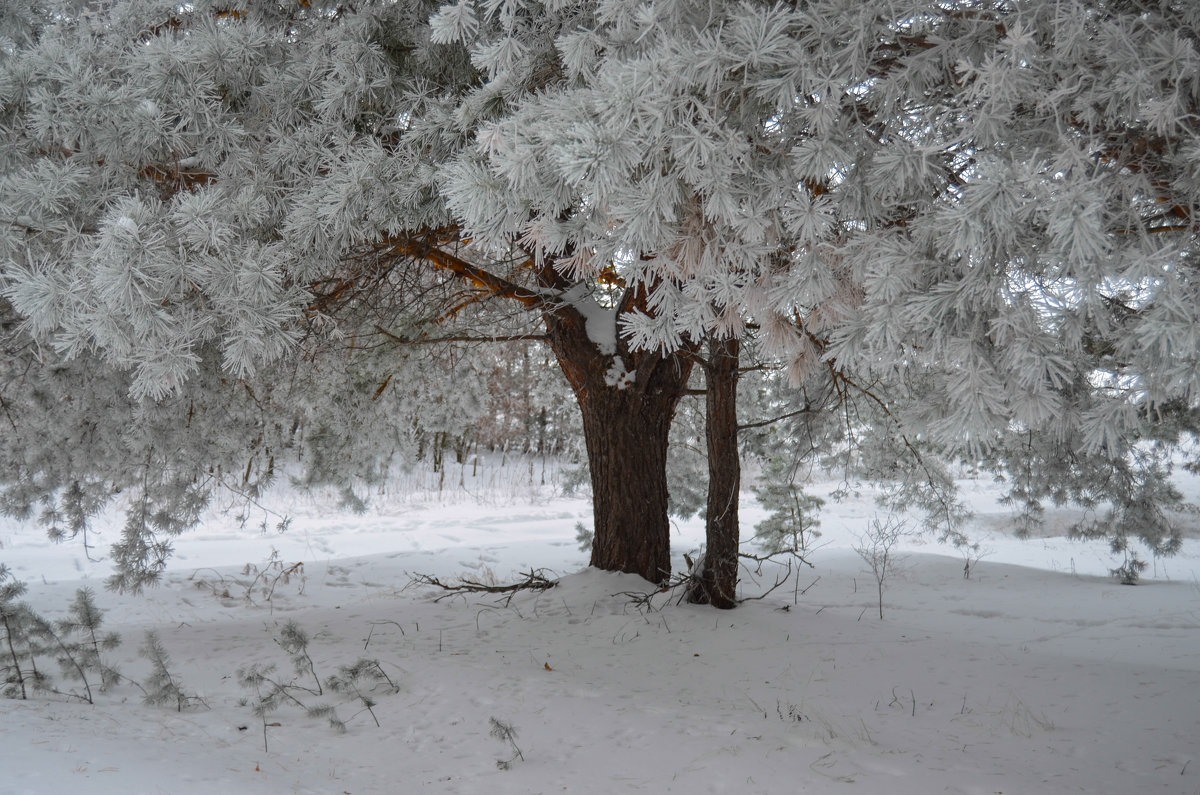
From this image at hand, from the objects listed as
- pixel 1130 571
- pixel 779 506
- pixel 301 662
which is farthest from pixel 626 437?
pixel 1130 571

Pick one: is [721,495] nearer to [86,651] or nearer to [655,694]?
[655,694]

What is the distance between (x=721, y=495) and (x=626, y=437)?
934 mm

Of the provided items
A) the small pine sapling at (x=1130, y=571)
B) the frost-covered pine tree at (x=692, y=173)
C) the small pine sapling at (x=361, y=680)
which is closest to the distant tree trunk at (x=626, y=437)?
the frost-covered pine tree at (x=692, y=173)

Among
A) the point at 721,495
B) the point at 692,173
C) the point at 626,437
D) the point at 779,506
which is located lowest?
the point at 779,506

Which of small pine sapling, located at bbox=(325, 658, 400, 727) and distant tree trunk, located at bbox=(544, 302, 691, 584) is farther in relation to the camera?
distant tree trunk, located at bbox=(544, 302, 691, 584)

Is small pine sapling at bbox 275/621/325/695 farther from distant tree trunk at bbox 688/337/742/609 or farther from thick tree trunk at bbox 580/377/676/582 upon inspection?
distant tree trunk at bbox 688/337/742/609

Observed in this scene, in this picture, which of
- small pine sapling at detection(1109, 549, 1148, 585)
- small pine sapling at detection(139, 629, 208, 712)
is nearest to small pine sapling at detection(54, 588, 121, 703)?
small pine sapling at detection(139, 629, 208, 712)

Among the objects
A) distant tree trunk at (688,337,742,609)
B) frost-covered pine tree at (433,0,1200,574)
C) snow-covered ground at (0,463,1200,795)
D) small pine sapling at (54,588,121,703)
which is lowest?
snow-covered ground at (0,463,1200,795)

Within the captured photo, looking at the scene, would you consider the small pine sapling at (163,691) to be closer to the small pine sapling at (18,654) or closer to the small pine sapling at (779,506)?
the small pine sapling at (18,654)

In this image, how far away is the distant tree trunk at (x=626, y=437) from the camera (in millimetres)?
6461

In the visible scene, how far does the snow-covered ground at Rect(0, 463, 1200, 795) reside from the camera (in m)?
3.20

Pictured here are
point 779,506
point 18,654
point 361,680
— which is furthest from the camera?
point 779,506

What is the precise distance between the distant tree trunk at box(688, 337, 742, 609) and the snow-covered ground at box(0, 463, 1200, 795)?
23 cm

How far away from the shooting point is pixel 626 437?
254 inches
